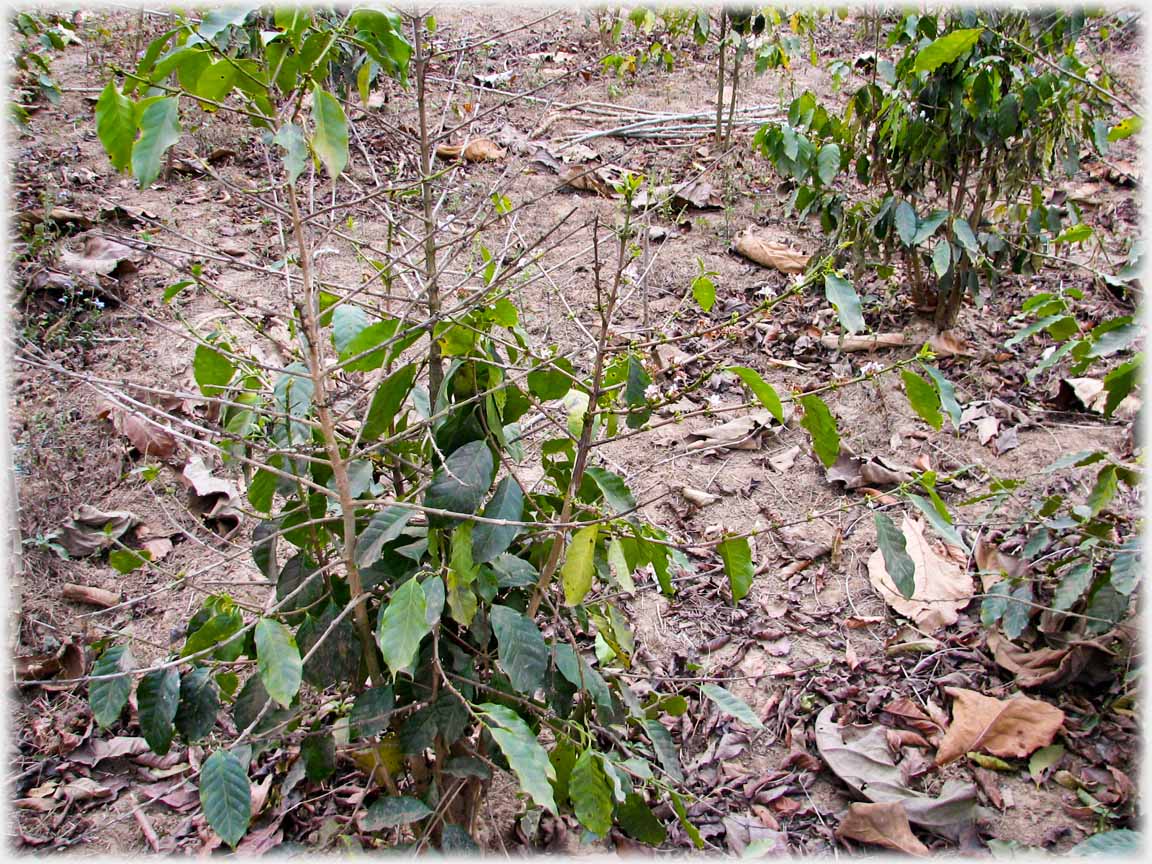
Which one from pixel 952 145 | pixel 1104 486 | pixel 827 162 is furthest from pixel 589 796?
pixel 952 145

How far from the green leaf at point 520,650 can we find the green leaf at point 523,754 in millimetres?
65

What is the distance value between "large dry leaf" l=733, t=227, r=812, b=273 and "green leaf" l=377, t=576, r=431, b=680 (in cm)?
327

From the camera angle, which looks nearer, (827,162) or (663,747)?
(663,747)

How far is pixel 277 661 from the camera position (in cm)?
126

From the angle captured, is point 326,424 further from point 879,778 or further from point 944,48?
point 879,778

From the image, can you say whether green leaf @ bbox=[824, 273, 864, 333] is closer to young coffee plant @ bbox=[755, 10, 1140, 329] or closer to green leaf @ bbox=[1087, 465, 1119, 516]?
green leaf @ bbox=[1087, 465, 1119, 516]

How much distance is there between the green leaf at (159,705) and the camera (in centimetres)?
141

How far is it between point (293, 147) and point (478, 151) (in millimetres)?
4011

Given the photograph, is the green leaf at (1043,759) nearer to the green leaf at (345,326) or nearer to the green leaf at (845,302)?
the green leaf at (845,302)

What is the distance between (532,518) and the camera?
69.0 inches

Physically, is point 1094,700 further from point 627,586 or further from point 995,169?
point 995,169

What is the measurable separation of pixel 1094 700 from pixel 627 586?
1413 mm

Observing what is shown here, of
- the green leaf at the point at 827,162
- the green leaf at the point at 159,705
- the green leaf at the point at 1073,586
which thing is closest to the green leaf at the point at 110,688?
the green leaf at the point at 159,705

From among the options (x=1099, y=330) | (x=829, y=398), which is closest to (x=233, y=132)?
(x=829, y=398)
